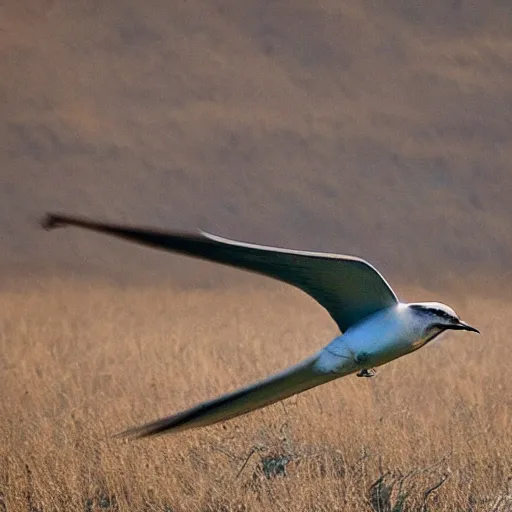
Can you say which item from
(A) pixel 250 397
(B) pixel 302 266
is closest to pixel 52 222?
(B) pixel 302 266

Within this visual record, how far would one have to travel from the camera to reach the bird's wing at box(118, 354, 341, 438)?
13.8 feet

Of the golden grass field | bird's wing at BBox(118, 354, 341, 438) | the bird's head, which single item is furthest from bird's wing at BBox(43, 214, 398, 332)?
the golden grass field

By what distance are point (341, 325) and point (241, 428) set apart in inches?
108

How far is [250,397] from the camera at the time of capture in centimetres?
432

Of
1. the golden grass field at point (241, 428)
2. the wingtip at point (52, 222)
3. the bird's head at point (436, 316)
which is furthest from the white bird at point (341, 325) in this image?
the wingtip at point (52, 222)

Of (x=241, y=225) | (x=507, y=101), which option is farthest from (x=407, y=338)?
(x=507, y=101)

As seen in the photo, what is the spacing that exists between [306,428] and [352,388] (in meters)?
0.85

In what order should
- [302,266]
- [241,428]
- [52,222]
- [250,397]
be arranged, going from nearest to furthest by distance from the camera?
[52,222], [302,266], [250,397], [241,428]

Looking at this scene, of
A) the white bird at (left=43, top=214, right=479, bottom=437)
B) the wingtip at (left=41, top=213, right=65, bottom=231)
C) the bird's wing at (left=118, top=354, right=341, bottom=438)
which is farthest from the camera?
the bird's wing at (left=118, top=354, right=341, bottom=438)

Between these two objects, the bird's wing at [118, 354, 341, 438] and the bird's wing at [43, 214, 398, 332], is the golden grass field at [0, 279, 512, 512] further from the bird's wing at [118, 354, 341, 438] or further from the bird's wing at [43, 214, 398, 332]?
the bird's wing at [118, 354, 341, 438]

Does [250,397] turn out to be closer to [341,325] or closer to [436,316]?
[341,325]

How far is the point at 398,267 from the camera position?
17.2m

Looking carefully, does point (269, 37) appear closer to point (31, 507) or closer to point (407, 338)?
point (31, 507)

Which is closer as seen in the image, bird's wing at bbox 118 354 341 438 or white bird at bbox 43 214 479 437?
white bird at bbox 43 214 479 437
